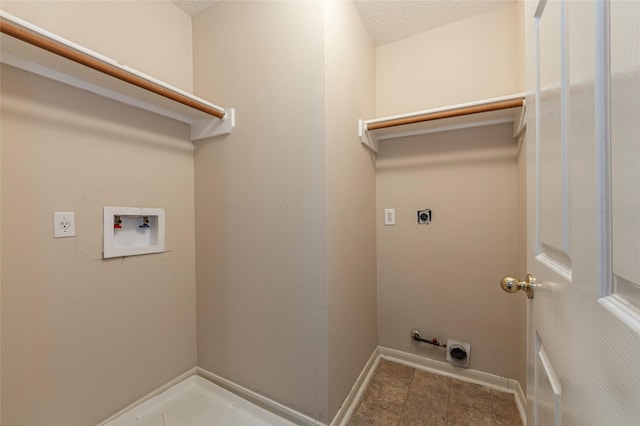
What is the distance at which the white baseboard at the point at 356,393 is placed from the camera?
1.29 m

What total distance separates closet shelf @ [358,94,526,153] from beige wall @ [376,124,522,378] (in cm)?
6

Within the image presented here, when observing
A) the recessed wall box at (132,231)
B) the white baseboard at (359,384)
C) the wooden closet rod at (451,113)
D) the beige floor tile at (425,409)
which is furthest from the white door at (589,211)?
the recessed wall box at (132,231)

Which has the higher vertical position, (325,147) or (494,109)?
(494,109)

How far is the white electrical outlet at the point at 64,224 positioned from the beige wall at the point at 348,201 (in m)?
1.17

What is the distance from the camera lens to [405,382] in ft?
5.26

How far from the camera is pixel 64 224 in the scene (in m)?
1.10

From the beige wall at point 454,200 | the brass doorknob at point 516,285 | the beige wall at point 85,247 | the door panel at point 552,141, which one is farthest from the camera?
the beige wall at point 454,200

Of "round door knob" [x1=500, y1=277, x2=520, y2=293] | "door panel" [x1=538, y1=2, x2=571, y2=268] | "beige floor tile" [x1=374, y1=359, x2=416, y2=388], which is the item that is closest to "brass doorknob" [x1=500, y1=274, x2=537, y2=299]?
"round door knob" [x1=500, y1=277, x2=520, y2=293]

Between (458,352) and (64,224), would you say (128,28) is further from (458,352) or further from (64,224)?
(458,352)

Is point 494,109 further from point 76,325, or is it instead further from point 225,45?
point 76,325

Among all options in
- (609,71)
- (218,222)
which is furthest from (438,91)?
(218,222)

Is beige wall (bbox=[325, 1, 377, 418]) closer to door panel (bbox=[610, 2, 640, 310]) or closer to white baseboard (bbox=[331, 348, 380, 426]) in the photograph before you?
white baseboard (bbox=[331, 348, 380, 426])

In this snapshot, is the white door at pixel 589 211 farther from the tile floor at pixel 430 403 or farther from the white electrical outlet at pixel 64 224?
the white electrical outlet at pixel 64 224

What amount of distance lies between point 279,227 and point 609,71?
1186mm
